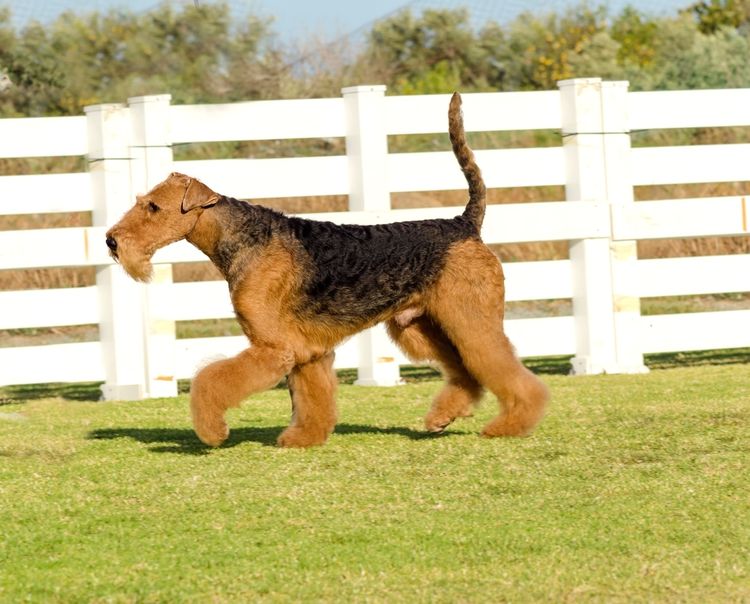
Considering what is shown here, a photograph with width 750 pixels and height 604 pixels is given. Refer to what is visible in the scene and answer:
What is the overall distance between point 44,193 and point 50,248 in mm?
464

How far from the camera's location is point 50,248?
849 cm

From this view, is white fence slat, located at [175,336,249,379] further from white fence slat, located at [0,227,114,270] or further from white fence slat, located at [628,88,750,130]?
white fence slat, located at [628,88,750,130]

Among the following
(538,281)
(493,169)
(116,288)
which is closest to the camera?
→ (116,288)

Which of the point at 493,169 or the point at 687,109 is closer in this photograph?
the point at 493,169

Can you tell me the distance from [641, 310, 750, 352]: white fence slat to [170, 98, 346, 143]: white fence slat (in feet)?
8.48

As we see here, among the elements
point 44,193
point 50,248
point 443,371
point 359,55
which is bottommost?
point 443,371

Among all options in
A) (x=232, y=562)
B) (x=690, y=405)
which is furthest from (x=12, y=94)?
(x=232, y=562)

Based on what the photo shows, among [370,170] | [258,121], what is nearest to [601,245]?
[370,170]

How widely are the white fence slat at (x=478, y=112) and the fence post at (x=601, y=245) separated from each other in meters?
0.19

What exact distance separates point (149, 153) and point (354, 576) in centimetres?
527

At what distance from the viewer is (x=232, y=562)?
13.8 ft

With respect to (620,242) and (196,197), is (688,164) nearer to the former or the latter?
(620,242)

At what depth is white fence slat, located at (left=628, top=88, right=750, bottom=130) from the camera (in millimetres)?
9344

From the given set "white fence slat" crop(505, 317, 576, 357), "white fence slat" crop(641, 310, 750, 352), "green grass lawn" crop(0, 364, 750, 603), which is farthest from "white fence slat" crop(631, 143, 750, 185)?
"green grass lawn" crop(0, 364, 750, 603)
